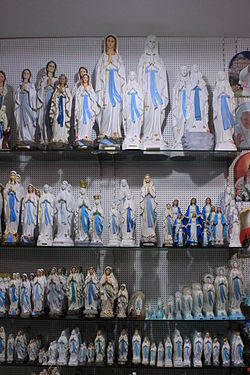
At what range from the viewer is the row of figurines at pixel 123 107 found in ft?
13.8

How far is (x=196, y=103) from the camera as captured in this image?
424 cm

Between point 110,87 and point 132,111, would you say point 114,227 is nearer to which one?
point 132,111

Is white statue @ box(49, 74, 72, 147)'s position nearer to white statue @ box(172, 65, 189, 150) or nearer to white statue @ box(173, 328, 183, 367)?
white statue @ box(172, 65, 189, 150)

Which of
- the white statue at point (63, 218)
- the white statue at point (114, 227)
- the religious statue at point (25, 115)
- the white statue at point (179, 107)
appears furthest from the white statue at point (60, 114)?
the white statue at point (179, 107)

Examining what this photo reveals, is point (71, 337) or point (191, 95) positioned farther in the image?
point (191, 95)

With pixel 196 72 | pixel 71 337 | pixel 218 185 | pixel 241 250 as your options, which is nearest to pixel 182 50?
pixel 196 72

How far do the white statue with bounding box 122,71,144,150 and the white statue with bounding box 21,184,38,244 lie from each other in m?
0.86

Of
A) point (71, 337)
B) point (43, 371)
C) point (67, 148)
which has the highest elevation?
point (67, 148)

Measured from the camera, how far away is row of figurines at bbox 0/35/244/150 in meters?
4.20

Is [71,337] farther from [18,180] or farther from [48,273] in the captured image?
[18,180]

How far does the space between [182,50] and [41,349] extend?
112 inches

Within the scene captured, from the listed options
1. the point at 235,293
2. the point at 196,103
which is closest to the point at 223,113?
the point at 196,103

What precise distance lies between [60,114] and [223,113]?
1355 mm

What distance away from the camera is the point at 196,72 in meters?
4.31
